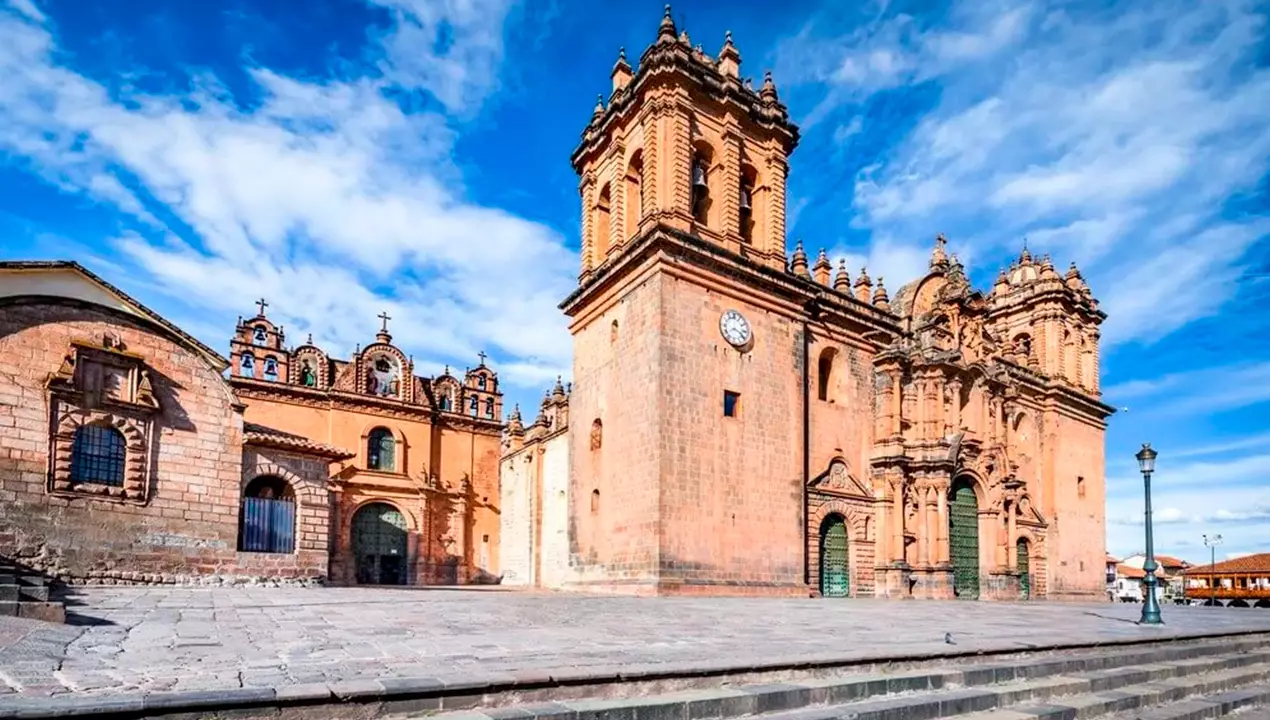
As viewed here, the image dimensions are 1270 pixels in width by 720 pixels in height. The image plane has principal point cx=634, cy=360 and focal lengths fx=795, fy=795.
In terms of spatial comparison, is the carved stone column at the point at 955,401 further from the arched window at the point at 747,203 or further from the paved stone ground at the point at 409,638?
the paved stone ground at the point at 409,638

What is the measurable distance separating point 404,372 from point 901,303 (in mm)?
19522

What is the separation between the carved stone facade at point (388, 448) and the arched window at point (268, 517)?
883 centimetres

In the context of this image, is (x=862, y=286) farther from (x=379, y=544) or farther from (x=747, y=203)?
(x=379, y=544)

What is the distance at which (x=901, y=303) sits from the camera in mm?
26875

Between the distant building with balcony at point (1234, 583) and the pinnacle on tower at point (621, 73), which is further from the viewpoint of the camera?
the distant building with balcony at point (1234, 583)

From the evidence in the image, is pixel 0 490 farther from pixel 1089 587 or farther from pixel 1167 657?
pixel 1089 587

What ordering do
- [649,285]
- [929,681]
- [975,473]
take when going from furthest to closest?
[975,473]
[649,285]
[929,681]

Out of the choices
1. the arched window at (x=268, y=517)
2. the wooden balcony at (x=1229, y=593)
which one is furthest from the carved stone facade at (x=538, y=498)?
the wooden balcony at (x=1229, y=593)

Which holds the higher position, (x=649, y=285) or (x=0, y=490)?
(x=649, y=285)

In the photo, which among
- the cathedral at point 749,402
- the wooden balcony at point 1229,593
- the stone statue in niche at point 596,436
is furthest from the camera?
the wooden balcony at point 1229,593

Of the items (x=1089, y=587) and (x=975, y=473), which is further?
(x=1089, y=587)

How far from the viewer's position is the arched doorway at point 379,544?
29891 mm

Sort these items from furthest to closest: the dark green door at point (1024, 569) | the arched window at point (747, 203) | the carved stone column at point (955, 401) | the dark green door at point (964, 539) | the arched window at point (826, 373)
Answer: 1. the dark green door at point (1024, 569)
2. the carved stone column at point (955, 401)
3. the dark green door at point (964, 539)
4. the arched window at point (826, 373)
5. the arched window at point (747, 203)

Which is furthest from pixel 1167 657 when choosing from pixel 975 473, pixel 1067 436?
pixel 1067 436
